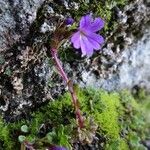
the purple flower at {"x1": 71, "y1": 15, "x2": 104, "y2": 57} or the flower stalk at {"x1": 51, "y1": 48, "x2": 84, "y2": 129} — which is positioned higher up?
the purple flower at {"x1": 71, "y1": 15, "x2": 104, "y2": 57}

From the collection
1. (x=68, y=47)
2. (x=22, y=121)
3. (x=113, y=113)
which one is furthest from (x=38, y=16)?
(x=113, y=113)

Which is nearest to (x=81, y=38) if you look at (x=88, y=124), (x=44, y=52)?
(x=44, y=52)

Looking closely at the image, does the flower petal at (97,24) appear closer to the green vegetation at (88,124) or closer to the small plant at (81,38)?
the small plant at (81,38)

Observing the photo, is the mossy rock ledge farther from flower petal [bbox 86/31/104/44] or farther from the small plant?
flower petal [bbox 86/31/104/44]

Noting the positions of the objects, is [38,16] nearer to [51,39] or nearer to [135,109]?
[51,39]

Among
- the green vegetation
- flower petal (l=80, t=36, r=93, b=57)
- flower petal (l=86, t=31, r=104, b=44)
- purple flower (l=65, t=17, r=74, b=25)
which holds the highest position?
purple flower (l=65, t=17, r=74, b=25)

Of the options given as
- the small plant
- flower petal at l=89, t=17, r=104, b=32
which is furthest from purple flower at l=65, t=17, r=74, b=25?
flower petal at l=89, t=17, r=104, b=32
